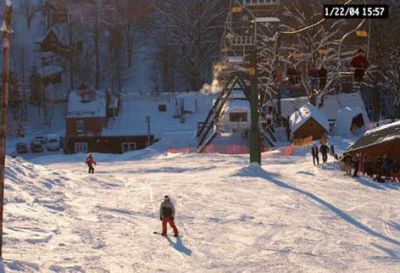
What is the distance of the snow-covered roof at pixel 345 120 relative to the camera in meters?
49.9

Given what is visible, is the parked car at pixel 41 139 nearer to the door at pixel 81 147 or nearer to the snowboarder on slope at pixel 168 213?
the door at pixel 81 147

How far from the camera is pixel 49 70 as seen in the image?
238ft

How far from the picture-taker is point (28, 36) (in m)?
80.9

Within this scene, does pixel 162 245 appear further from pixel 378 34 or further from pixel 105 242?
pixel 378 34

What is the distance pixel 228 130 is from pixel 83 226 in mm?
32538

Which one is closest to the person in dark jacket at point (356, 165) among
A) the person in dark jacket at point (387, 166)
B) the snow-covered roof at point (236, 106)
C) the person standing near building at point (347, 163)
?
the person standing near building at point (347, 163)

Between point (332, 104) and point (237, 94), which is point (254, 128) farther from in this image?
point (237, 94)

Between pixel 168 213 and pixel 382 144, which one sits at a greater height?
pixel 382 144

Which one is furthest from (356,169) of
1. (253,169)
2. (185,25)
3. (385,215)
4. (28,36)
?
(28,36)

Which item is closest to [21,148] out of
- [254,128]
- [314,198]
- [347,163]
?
[254,128]

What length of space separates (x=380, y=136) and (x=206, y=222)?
14182 millimetres

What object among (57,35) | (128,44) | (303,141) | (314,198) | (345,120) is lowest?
(314,198)

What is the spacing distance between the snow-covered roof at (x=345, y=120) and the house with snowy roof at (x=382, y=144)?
18.6 m

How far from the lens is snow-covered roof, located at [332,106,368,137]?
164 feet
